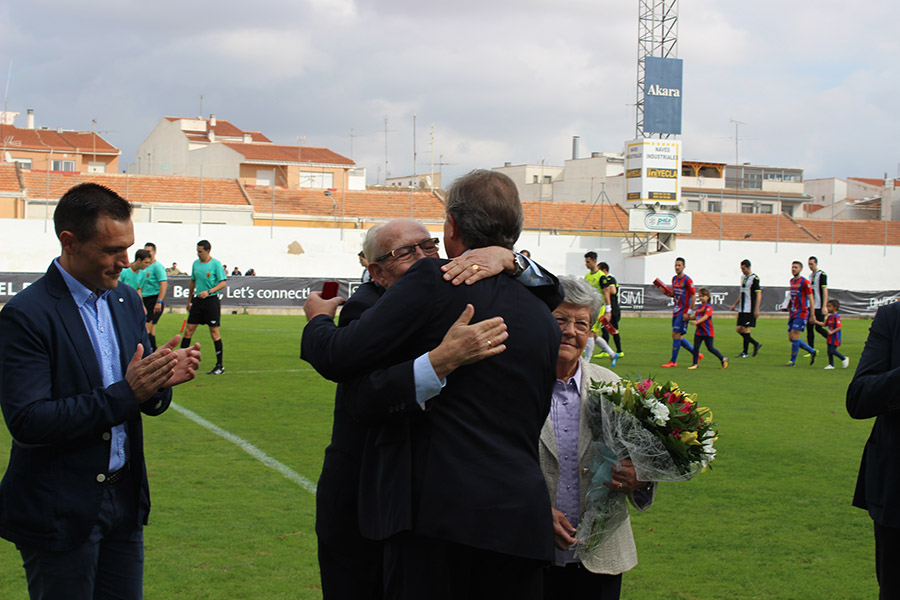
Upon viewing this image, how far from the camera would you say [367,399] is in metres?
2.54

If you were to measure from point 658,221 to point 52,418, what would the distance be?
48.5m

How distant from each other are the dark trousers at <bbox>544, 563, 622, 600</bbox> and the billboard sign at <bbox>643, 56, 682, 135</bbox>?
51186 mm

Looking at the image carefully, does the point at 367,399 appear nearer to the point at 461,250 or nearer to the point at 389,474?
the point at 389,474

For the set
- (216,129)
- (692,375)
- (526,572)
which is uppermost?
(216,129)

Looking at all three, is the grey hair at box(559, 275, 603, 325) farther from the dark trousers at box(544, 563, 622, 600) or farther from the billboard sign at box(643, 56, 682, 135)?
the billboard sign at box(643, 56, 682, 135)

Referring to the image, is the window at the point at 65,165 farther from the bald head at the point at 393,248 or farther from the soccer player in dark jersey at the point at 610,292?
the bald head at the point at 393,248

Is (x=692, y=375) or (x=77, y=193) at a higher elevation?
(x=77, y=193)

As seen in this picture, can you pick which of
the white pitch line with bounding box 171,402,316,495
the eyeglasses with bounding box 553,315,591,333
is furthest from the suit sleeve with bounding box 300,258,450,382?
the white pitch line with bounding box 171,402,316,495

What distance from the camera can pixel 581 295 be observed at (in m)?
3.66

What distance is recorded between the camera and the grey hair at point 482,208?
2.75 m

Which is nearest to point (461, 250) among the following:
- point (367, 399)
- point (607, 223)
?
point (367, 399)

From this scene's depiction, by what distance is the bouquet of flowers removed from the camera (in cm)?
325

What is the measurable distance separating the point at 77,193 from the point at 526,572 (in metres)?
1.98

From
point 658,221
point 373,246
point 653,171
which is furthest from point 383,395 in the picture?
point 653,171
